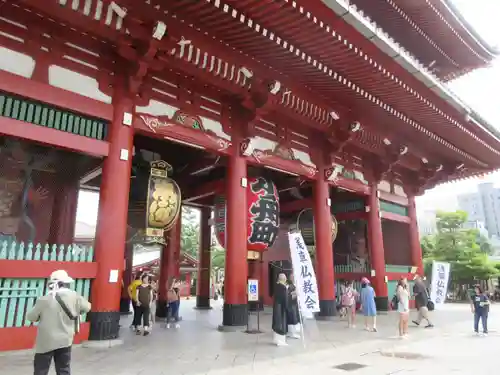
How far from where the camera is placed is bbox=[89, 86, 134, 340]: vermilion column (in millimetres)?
7371

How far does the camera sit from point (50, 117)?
746cm

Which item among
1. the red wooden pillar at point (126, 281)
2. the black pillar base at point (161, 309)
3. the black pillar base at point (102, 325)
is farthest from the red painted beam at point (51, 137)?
the red wooden pillar at point (126, 281)

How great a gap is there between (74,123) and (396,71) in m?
7.81

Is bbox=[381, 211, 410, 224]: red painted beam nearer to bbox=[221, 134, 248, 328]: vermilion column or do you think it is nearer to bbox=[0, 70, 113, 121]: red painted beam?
bbox=[221, 134, 248, 328]: vermilion column

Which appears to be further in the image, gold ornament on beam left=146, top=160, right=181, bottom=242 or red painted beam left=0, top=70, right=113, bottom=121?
gold ornament on beam left=146, top=160, right=181, bottom=242

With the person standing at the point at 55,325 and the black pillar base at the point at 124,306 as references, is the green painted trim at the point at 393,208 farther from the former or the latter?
the person standing at the point at 55,325

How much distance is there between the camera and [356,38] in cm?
829

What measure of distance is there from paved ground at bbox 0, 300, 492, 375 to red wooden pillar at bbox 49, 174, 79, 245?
3.57m

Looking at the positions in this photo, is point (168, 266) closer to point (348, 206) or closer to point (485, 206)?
point (348, 206)

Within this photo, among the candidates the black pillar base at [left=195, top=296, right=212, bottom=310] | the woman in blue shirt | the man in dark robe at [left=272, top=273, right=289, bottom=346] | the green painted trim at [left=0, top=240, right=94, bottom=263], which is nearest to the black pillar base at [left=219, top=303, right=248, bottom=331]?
the man in dark robe at [left=272, top=273, right=289, bottom=346]

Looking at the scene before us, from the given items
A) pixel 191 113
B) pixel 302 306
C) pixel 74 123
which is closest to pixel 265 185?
pixel 191 113

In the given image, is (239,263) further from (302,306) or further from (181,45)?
(181,45)

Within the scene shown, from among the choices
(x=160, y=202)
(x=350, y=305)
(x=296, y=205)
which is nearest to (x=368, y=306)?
(x=350, y=305)

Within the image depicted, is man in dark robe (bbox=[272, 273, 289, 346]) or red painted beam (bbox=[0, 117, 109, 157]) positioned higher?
red painted beam (bbox=[0, 117, 109, 157])
